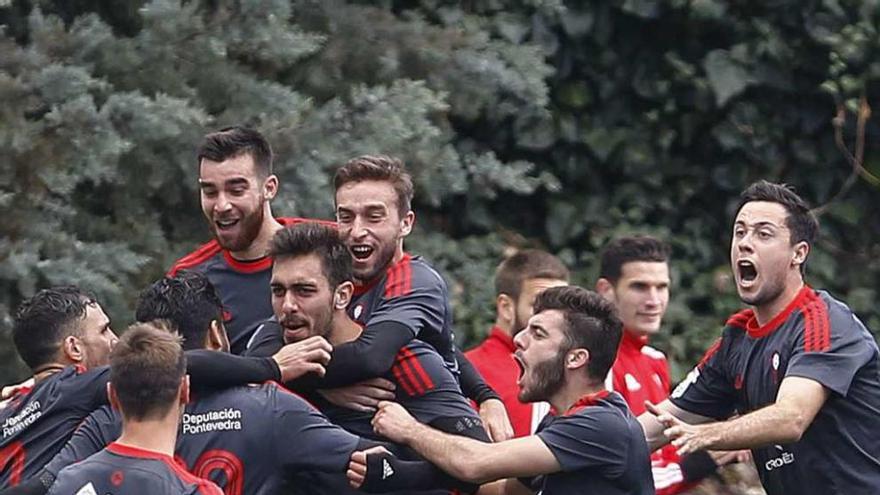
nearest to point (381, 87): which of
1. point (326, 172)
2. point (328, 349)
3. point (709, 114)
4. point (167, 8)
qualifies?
point (326, 172)

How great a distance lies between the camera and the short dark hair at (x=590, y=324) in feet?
23.1

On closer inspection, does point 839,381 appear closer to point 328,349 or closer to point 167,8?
point 328,349

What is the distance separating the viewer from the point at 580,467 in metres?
6.80

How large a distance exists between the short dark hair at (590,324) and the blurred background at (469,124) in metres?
3.42

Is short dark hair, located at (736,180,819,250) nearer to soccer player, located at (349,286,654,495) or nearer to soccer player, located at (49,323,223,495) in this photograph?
soccer player, located at (349,286,654,495)

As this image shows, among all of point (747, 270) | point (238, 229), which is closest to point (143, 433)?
point (238, 229)

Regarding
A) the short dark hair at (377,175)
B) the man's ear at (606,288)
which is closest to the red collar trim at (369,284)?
the short dark hair at (377,175)

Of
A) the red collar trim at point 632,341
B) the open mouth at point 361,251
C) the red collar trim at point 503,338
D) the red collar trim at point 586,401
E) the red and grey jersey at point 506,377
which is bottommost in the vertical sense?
the red and grey jersey at point 506,377

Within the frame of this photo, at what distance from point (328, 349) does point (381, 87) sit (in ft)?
13.6

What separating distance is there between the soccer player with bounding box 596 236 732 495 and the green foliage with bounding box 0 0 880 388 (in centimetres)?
147

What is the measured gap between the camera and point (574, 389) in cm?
704

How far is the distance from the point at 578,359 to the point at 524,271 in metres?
3.13

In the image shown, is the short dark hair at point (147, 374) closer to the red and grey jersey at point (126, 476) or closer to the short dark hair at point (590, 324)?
the red and grey jersey at point (126, 476)

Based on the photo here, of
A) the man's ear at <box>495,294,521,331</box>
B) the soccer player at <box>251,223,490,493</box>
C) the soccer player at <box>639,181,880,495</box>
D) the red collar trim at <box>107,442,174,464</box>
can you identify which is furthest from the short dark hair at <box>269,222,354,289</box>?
the man's ear at <box>495,294,521,331</box>
